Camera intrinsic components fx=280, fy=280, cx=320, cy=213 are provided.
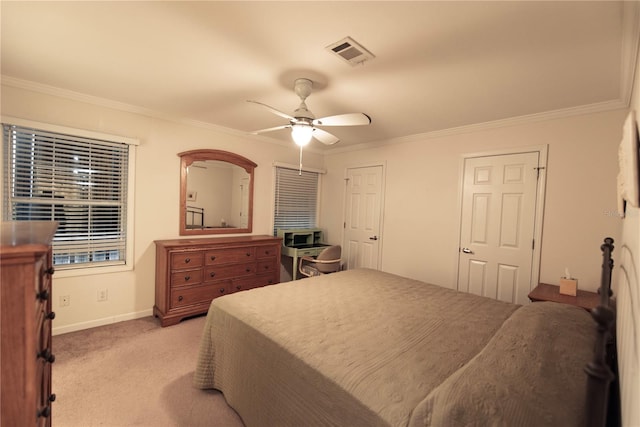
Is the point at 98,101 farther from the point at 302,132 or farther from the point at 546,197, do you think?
the point at 546,197

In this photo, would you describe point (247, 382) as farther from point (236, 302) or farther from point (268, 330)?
point (236, 302)

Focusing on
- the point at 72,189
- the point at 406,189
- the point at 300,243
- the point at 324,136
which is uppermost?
the point at 324,136

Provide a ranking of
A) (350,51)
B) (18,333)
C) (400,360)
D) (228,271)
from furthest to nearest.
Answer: (228,271) → (350,51) → (400,360) → (18,333)

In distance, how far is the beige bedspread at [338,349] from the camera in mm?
1151

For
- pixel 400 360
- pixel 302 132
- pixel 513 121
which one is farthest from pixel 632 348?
pixel 513 121

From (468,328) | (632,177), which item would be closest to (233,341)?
(468,328)

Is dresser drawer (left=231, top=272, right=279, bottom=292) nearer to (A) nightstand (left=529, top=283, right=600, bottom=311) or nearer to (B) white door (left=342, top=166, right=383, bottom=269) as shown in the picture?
(B) white door (left=342, top=166, right=383, bottom=269)

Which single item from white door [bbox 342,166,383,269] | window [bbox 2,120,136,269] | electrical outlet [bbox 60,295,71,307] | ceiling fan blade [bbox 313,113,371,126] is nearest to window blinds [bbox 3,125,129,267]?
window [bbox 2,120,136,269]

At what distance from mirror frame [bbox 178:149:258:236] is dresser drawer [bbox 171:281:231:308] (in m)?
0.76

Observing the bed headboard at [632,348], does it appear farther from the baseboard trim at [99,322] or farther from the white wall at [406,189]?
the baseboard trim at [99,322]

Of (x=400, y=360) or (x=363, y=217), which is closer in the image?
(x=400, y=360)

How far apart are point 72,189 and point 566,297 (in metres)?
4.70

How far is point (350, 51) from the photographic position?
184 cm

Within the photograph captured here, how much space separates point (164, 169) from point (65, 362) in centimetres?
208
